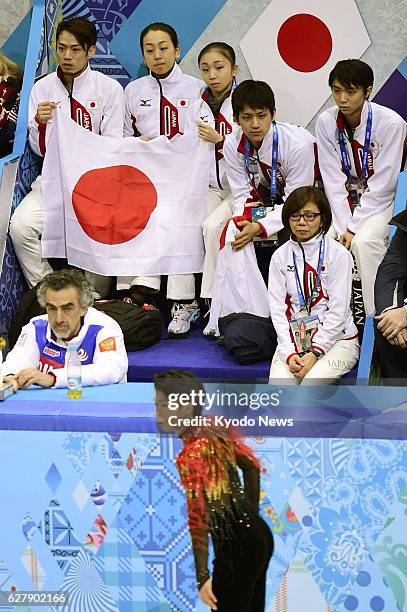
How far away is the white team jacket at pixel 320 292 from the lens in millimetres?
5188

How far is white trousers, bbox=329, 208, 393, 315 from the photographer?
561cm

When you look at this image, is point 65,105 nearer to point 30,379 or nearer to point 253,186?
point 253,186

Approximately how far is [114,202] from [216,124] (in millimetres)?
718

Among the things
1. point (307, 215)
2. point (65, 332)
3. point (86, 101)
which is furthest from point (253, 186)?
point (65, 332)

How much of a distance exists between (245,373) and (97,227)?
1.32 metres

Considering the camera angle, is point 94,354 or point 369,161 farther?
point 369,161

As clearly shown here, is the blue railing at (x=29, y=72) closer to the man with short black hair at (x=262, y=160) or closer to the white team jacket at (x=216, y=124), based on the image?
the white team jacket at (x=216, y=124)

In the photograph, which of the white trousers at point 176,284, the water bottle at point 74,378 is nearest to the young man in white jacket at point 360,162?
the white trousers at point 176,284

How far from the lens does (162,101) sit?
6438 millimetres

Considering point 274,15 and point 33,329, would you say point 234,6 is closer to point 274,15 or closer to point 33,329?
point 274,15

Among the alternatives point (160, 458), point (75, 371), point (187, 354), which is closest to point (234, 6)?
point (187, 354)

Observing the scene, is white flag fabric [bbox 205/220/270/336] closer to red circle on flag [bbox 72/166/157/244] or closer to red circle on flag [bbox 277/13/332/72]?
red circle on flag [bbox 72/166/157/244]

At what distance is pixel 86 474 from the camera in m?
3.58

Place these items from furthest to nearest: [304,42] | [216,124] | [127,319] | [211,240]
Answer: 1. [304,42]
2. [216,124]
3. [211,240]
4. [127,319]
